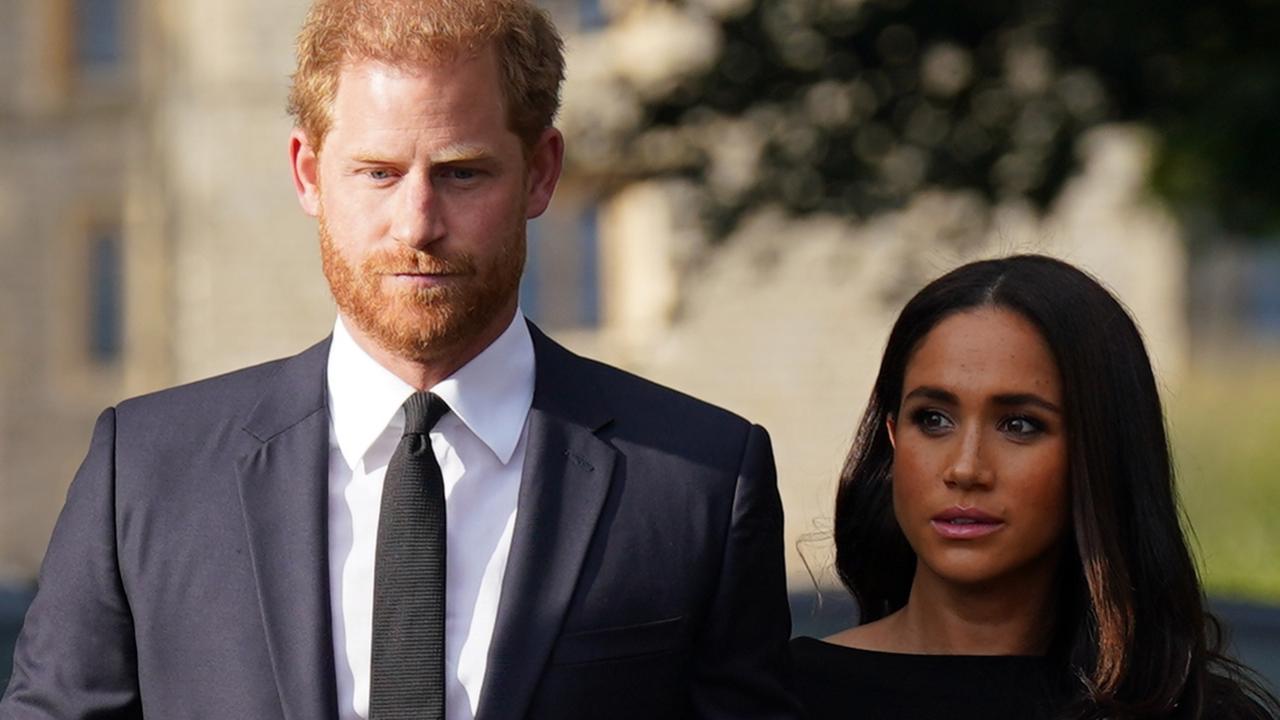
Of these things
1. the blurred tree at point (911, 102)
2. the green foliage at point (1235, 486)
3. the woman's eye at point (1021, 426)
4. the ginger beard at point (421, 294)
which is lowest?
the green foliage at point (1235, 486)

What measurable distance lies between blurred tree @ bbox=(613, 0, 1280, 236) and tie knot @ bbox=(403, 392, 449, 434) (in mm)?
6551

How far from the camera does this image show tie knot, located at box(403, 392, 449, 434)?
281 cm

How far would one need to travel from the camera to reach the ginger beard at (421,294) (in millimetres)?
2688

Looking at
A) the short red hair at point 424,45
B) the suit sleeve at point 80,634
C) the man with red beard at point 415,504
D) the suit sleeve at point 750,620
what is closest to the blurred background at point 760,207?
the suit sleeve at point 750,620

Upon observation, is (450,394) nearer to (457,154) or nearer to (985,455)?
(457,154)

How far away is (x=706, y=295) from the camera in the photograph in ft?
65.3

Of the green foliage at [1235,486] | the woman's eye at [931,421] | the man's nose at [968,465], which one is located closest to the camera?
the man's nose at [968,465]

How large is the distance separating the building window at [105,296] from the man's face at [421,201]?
23.1 m

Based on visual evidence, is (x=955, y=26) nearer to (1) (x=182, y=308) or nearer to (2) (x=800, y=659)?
(2) (x=800, y=659)

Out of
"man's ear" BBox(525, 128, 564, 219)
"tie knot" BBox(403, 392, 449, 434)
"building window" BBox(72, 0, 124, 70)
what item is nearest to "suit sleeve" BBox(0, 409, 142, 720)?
"tie knot" BBox(403, 392, 449, 434)

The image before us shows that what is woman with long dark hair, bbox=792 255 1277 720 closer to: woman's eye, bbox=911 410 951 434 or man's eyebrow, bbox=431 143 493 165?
woman's eye, bbox=911 410 951 434

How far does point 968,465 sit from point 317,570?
1021 mm

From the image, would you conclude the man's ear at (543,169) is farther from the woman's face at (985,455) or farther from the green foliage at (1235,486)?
the green foliage at (1235,486)

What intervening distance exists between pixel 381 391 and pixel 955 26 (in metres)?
6.69
